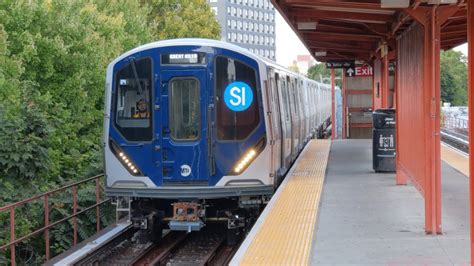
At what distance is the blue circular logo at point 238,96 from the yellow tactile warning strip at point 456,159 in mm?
6050

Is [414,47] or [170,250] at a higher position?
[414,47]

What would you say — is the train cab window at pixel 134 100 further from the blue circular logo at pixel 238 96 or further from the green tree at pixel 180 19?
the green tree at pixel 180 19

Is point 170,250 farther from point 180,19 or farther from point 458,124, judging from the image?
point 180,19

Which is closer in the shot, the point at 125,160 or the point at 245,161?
the point at 245,161

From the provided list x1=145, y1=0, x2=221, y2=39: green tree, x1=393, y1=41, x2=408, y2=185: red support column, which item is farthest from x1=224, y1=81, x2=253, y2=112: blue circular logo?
x1=145, y1=0, x2=221, y2=39: green tree

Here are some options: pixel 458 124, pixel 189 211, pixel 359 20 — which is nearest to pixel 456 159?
pixel 359 20

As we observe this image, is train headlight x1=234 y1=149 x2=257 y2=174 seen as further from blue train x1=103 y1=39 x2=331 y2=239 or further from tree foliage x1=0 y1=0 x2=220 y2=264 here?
tree foliage x1=0 y1=0 x2=220 y2=264

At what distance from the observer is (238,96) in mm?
10445

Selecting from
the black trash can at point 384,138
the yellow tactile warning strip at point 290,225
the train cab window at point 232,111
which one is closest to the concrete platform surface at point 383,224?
the yellow tactile warning strip at point 290,225

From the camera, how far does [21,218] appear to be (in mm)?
11672

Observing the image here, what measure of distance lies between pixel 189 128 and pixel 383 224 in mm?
3130

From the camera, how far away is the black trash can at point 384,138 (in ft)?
46.1

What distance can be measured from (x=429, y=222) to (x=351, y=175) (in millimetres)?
6175

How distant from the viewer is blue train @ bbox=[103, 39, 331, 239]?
10.3 m
